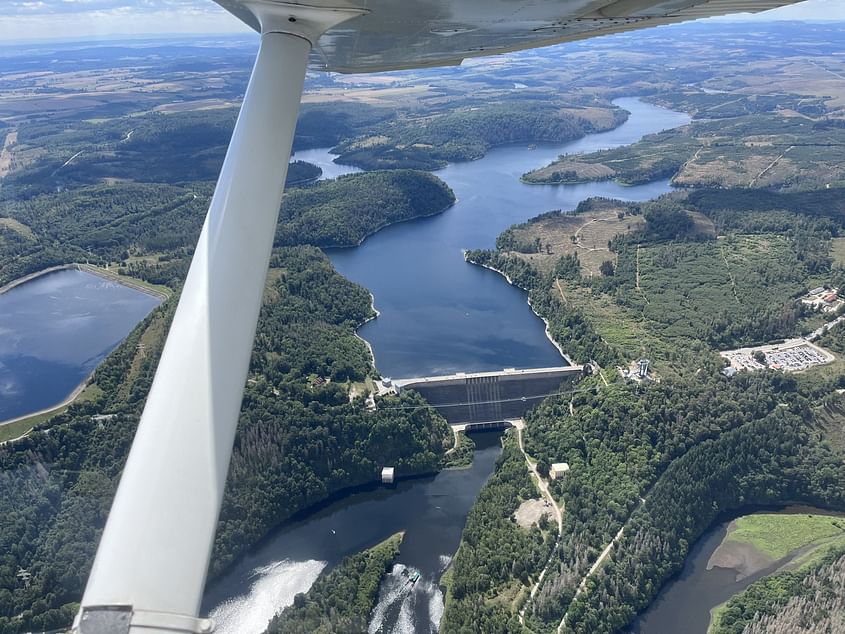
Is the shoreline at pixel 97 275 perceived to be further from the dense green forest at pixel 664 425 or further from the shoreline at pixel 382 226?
the dense green forest at pixel 664 425

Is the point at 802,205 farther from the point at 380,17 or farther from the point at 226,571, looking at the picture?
the point at 380,17

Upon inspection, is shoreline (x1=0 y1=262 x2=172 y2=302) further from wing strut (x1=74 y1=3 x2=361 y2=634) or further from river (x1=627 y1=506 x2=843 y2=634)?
wing strut (x1=74 y1=3 x2=361 y2=634)

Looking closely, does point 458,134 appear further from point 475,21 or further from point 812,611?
point 475,21

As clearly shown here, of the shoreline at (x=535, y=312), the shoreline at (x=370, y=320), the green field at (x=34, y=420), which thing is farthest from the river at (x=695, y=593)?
the green field at (x=34, y=420)

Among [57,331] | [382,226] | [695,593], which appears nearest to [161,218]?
[57,331]

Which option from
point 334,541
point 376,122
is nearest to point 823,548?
point 334,541

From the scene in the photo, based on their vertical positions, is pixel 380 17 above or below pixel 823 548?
above
